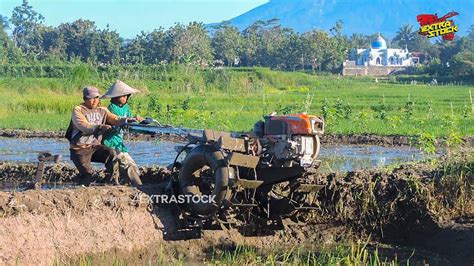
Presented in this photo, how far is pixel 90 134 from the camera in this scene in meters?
7.89

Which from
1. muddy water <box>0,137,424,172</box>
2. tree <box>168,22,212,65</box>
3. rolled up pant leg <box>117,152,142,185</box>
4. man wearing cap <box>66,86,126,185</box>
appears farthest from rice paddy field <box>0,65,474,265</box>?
tree <box>168,22,212,65</box>

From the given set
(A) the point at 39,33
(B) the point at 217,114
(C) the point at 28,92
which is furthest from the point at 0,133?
(A) the point at 39,33

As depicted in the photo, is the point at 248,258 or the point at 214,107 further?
the point at 214,107

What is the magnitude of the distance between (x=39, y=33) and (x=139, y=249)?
71.4 metres

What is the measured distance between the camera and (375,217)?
8.06 meters

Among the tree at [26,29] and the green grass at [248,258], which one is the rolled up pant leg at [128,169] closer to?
the green grass at [248,258]

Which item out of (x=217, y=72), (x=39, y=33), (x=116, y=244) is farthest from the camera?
(x=39, y=33)

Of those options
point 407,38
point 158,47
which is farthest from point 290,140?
point 407,38

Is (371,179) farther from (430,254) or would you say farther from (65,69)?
(65,69)

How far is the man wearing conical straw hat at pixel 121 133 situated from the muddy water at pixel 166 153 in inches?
151

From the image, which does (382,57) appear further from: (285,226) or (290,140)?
(290,140)

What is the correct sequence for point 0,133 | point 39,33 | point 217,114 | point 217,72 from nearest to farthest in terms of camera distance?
1. point 0,133
2. point 217,114
3. point 217,72
4. point 39,33

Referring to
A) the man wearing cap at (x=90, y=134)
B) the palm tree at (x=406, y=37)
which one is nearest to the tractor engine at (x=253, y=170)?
the man wearing cap at (x=90, y=134)

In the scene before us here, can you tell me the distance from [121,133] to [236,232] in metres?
1.78
